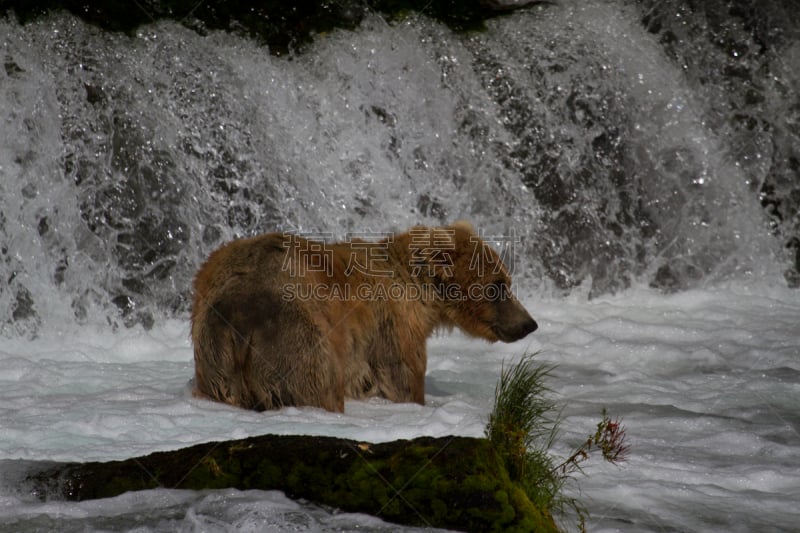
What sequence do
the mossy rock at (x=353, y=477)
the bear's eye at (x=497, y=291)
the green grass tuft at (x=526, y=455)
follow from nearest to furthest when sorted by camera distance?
the mossy rock at (x=353, y=477) → the green grass tuft at (x=526, y=455) → the bear's eye at (x=497, y=291)

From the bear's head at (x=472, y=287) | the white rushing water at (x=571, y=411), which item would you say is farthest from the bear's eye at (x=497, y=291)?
the white rushing water at (x=571, y=411)

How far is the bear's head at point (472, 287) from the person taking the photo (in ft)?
23.9

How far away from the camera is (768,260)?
39.2ft

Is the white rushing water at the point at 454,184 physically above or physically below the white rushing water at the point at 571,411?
above

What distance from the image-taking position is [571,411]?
714 centimetres

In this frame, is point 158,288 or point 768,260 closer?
point 158,288

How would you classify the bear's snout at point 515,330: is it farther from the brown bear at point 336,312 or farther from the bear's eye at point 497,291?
the bear's eye at point 497,291

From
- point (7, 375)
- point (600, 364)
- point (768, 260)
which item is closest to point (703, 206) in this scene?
point (768, 260)

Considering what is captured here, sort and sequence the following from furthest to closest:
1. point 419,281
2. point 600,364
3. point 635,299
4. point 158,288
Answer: point 635,299 → point 158,288 → point 600,364 → point 419,281

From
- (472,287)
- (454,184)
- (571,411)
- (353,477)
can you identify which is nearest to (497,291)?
(472,287)

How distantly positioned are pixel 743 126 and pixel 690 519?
29.6ft

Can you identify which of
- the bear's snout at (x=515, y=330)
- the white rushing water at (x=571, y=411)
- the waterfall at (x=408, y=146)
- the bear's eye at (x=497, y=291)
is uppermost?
the waterfall at (x=408, y=146)

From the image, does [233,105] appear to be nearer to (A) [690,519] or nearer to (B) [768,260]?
(B) [768,260]

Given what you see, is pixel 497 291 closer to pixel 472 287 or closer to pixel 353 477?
pixel 472 287
